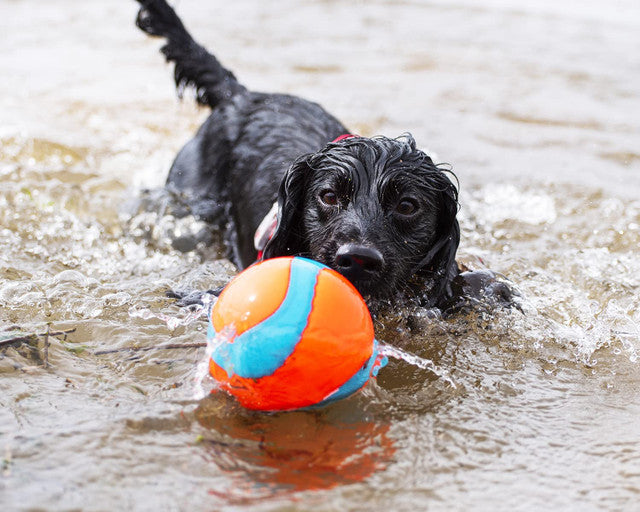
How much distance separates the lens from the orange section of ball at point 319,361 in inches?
102

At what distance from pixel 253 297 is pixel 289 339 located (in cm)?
22

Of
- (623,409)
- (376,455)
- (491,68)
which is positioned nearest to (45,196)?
(376,455)

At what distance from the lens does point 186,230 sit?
541 centimetres

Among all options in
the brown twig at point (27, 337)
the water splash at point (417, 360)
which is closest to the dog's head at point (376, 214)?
the water splash at point (417, 360)

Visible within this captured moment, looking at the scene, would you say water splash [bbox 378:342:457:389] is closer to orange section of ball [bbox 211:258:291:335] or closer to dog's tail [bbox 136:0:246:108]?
orange section of ball [bbox 211:258:291:335]

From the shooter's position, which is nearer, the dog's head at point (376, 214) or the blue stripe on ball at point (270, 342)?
the blue stripe on ball at point (270, 342)

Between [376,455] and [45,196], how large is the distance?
4229 millimetres

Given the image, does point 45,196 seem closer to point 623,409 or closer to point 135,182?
point 135,182

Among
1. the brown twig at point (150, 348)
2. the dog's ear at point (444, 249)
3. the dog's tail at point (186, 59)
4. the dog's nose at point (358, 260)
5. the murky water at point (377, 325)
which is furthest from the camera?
the dog's tail at point (186, 59)

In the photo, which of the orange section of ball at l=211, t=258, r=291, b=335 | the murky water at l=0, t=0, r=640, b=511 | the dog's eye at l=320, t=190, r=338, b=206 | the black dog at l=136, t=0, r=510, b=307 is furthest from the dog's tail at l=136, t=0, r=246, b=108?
the orange section of ball at l=211, t=258, r=291, b=335

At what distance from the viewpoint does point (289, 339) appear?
102 inches

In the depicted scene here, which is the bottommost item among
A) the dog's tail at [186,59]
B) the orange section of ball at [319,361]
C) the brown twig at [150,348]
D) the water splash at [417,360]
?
the water splash at [417,360]

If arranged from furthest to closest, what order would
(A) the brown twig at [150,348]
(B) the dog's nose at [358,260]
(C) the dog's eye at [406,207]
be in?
(C) the dog's eye at [406,207]
(A) the brown twig at [150,348]
(B) the dog's nose at [358,260]

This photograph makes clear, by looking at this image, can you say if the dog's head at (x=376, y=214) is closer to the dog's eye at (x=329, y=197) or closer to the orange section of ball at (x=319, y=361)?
the dog's eye at (x=329, y=197)
